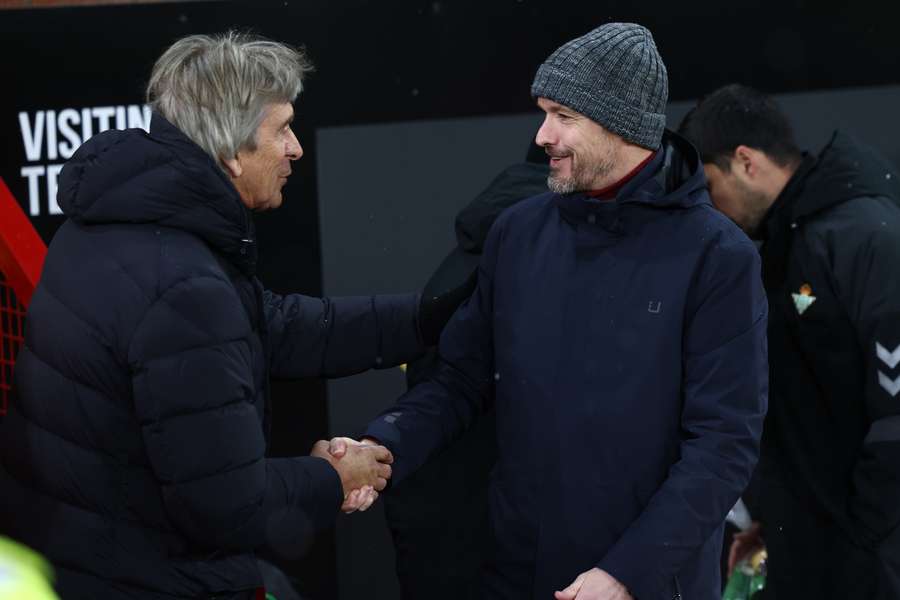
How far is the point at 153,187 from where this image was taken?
7.88ft

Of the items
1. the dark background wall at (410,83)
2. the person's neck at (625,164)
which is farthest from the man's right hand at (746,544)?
the person's neck at (625,164)

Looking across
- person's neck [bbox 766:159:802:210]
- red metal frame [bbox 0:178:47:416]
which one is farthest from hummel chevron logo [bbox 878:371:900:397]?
red metal frame [bbox 0:178:47:416]

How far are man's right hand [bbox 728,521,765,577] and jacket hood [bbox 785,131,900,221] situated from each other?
1167 mm

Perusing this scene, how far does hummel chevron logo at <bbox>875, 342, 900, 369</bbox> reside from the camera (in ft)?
11.5

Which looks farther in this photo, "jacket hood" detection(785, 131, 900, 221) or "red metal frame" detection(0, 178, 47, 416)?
"jacket hood" detection(785, 131, 900, 221)

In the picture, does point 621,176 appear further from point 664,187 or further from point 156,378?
point 156,378

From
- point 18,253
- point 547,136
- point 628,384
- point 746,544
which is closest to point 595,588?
point 628,384

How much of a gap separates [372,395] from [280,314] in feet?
4.46

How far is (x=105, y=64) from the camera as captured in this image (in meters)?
4.24

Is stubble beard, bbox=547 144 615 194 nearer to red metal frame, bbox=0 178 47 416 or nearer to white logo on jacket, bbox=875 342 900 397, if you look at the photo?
white logo on jacket, bbox=875 342 900 397

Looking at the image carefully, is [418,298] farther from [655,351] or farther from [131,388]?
[131,388]

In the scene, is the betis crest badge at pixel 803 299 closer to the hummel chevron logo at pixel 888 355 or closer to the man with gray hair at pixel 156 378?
the hummel chevron logo at pixel 888 355

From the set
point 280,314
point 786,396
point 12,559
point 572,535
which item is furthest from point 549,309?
point 12,559

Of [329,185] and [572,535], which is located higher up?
[329,185]
